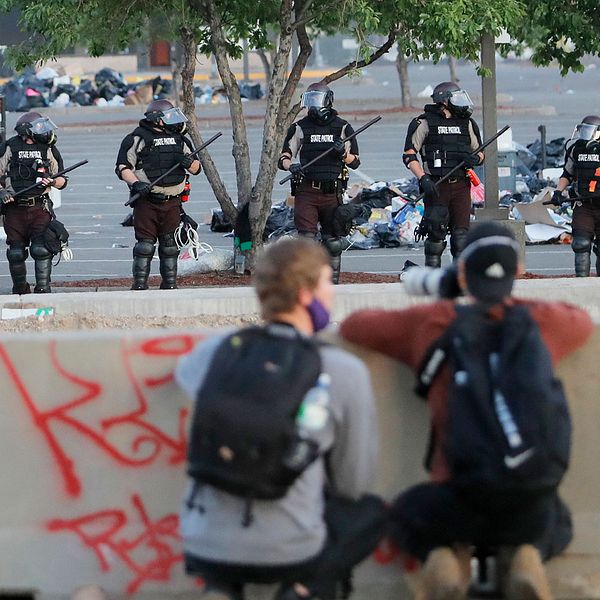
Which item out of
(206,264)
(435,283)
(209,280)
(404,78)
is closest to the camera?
(435,283)

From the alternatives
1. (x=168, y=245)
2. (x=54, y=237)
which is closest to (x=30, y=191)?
(x=54, y=237)

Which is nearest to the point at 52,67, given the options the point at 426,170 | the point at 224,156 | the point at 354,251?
the point at 224,156

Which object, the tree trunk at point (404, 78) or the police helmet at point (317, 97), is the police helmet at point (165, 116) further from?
the tree trunk at point (404, 78)

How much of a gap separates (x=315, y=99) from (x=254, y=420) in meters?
9.00

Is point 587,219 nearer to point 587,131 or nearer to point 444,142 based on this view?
point 587,131

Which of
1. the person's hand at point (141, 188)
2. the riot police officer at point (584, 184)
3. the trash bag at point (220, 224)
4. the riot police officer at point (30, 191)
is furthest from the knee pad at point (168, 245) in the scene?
the trash bag at point (220, 224)

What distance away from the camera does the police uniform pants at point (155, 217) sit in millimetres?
12648

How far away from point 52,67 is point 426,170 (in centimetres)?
3562

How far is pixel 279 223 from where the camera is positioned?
17234mm

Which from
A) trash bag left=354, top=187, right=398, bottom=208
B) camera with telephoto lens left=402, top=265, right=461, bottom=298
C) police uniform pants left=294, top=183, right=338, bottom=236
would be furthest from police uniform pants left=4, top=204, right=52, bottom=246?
camera with telephoto lens left=402, top=265, right=461, bottom=298

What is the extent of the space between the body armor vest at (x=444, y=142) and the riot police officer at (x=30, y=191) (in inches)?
136

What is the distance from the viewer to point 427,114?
1291cm

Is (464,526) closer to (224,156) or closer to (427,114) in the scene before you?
(427,114)

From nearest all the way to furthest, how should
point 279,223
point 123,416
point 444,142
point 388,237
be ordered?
1. point 123,416
2. point 444,142
3. point 388,237
4. point 279,223
